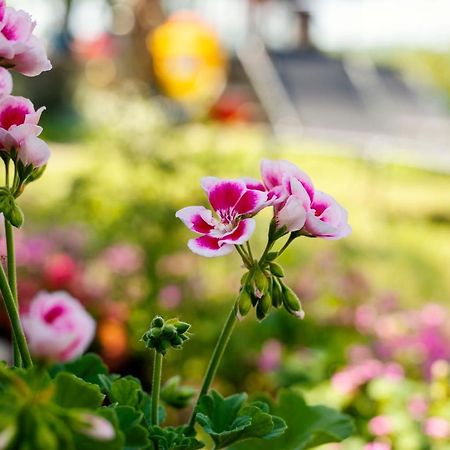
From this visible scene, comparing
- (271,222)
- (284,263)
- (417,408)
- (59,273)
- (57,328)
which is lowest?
(57,328)

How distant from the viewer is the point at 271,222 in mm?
651

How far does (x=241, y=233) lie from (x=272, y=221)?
1.6 inches

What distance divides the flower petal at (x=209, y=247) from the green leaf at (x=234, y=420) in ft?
0.46

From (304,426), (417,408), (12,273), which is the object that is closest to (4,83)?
(12,273)

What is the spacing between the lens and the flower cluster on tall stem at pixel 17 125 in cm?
66

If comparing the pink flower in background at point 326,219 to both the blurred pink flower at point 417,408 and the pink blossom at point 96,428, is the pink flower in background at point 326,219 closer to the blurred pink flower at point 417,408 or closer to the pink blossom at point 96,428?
the pink blossom at point 96,428

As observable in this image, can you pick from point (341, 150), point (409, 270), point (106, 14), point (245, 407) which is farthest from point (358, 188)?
point (106, 14)

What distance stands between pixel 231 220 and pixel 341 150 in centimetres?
802

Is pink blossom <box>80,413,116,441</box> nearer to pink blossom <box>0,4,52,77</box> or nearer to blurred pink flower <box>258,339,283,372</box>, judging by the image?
pink blossom <box>0,4,52,77</box>

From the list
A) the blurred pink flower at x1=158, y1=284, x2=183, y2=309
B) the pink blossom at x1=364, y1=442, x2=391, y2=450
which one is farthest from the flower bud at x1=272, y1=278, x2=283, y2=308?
the blurred pink flower at x1=158, y1=284, x2=183, y2=309

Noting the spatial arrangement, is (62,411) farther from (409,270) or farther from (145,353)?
(409,270)

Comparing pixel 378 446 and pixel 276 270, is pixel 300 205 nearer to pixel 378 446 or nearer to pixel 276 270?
pixel 276 270

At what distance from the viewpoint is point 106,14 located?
13430 millimetres

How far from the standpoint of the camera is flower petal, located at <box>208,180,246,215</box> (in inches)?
25.9
